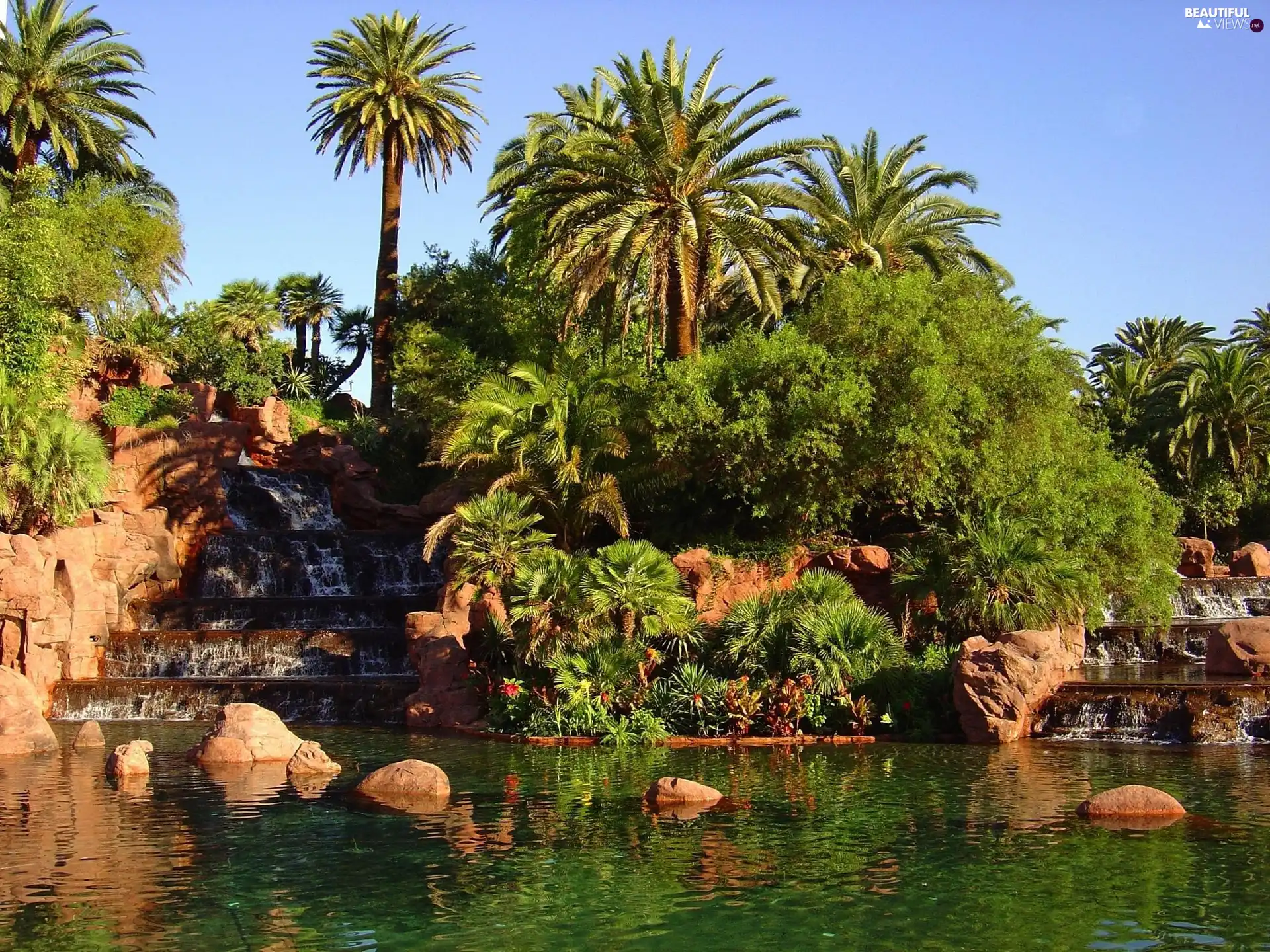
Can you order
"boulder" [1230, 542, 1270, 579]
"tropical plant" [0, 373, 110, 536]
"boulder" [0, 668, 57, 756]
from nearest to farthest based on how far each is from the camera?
"boulder" [0, 668, 57, 756] → "tropical plant" [0, 373, 110, 536] → "boulder" [1230, 542, 1270, 579]

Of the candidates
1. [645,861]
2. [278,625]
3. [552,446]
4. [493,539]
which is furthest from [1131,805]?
[278,625]

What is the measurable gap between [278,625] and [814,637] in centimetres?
1359

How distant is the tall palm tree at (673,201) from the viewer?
90.2 ft

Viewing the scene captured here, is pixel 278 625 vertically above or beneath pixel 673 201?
beneath

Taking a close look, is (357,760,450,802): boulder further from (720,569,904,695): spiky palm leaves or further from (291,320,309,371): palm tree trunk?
(291,320,309,371): palm tree trunk

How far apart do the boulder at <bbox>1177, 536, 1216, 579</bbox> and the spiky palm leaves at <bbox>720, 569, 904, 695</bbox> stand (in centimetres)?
2399

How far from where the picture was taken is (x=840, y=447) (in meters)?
25.7

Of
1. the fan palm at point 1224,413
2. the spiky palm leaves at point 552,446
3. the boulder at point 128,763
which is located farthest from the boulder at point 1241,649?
the fan palm at point 1224,413

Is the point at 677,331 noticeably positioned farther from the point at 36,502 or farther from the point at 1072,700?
the point at 36,502

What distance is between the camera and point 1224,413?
Result: 49.2 m

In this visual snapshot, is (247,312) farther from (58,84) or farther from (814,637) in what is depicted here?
(814,637)

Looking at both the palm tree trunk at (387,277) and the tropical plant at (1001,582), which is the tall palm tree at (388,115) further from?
the tropical plant at (1001,582)

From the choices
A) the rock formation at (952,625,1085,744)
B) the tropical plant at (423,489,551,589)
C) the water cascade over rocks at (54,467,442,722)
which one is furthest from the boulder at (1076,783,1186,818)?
the water cascade over rocks at (54,467,442,722)

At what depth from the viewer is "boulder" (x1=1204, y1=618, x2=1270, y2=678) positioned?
21.6 m
